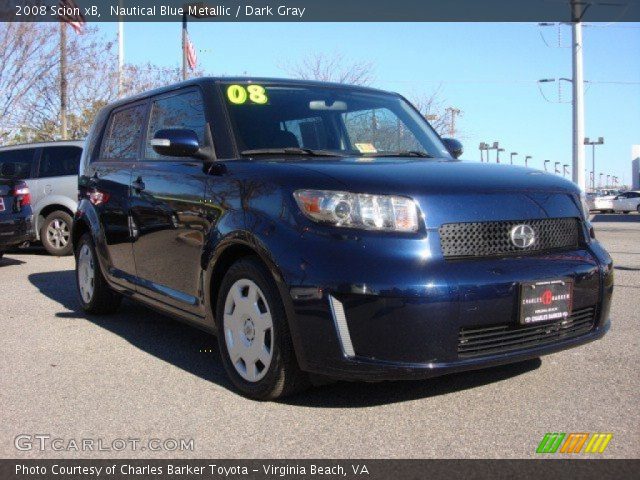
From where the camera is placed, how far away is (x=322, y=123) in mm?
4578

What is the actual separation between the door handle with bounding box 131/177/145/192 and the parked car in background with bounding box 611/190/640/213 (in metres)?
43.3

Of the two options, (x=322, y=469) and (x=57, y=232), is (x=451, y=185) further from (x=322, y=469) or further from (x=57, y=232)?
(x=57, y=232)

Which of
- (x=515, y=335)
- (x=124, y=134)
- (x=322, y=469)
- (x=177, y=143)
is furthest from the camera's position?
(x=124, y=134)

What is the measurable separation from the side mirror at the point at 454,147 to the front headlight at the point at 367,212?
1.90 m

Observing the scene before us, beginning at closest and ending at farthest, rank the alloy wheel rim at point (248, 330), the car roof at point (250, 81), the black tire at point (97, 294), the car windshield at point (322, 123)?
the alloy wheel rim at point (248, 330) < the car windshield at point (322, 123) < the car roof at point (250, 81) < the black tire at point (97, 294)

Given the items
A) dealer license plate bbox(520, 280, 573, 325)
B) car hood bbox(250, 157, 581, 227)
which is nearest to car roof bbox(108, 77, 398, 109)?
car hood bbox(250, 157, 581, 227)

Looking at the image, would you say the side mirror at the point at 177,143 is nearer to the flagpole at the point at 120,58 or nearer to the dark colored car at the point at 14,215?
the dark colored car at the point at 14,215

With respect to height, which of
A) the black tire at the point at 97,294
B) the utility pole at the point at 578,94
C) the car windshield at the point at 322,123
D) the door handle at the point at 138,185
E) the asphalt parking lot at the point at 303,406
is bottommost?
the asphalt parking lot at the point at 303,406

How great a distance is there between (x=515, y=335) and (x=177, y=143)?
2159mm

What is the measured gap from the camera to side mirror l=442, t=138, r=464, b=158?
201 inches

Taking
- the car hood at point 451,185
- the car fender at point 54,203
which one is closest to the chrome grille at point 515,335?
the car hood at point 451,185

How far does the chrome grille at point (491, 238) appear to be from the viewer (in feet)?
10.9

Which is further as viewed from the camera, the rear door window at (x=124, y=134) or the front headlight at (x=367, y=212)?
the rear door window at (x=124, y=134)
